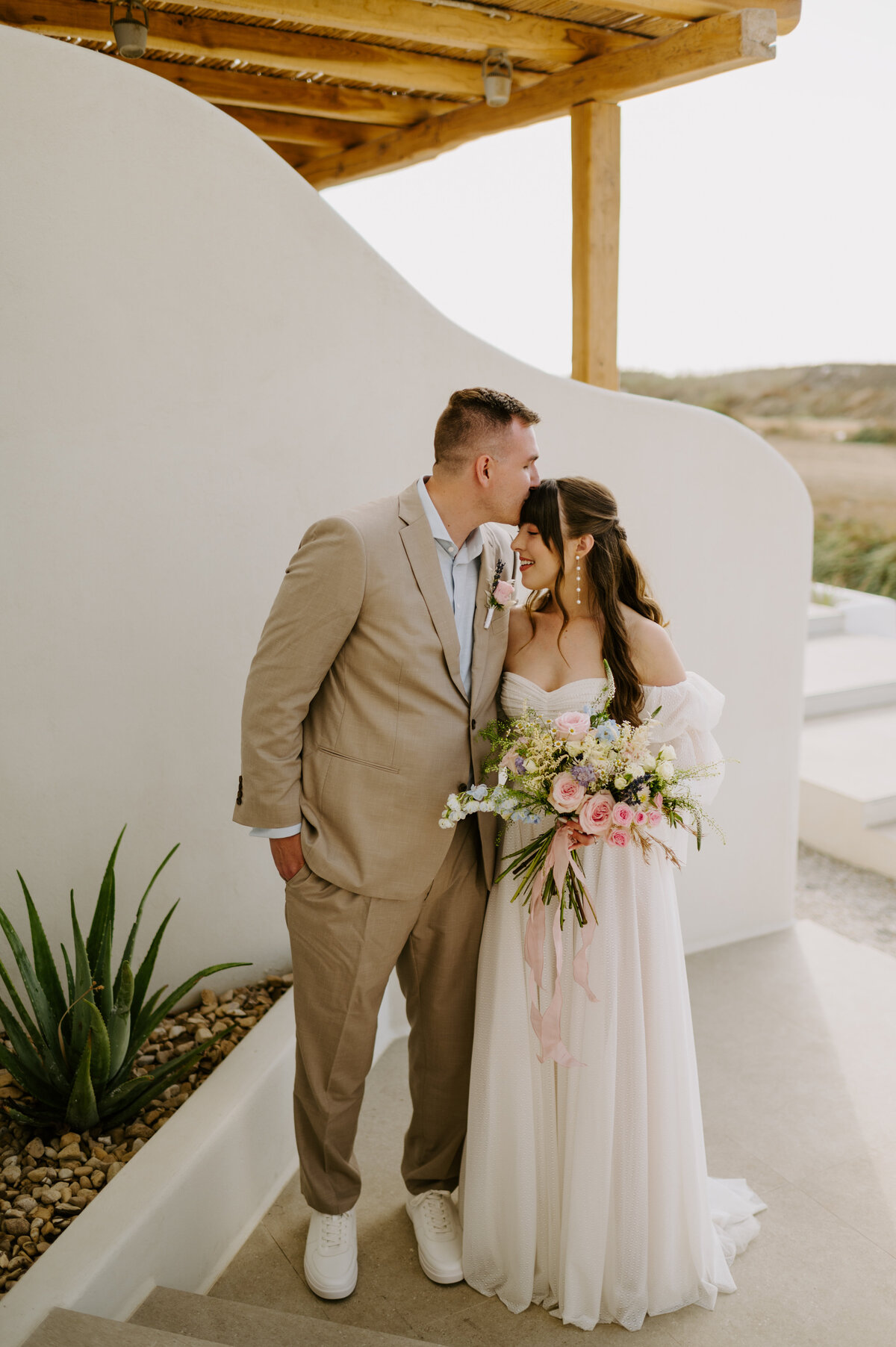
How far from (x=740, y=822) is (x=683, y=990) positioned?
1903 millimetres

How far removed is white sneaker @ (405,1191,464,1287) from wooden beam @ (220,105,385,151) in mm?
5061

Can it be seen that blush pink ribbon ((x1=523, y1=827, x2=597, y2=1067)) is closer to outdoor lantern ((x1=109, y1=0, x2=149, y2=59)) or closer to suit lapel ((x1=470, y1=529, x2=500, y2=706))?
suit lapel ((x1=470, y1=529, x2=500, y2=706))

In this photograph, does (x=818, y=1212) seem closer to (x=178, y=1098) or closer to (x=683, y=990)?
(x=683, y=990)

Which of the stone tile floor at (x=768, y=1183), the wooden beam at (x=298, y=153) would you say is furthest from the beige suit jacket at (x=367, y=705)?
the wooden beam at (x=298, y=153)

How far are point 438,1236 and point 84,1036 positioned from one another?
101cm

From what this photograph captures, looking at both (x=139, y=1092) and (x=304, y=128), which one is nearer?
(x=139, y=1092)

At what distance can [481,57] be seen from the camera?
444 centimetres

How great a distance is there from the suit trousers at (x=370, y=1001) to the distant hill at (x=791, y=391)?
16681 mm

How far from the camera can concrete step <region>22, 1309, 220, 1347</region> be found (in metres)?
1.75

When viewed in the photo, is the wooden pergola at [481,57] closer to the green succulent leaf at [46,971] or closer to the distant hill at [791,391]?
the green succulent leaf at [46,971]

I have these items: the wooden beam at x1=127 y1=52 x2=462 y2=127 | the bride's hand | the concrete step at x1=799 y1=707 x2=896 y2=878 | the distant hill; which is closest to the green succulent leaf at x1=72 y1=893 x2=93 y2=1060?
the bride's hand

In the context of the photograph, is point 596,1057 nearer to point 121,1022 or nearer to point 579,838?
point 579,838

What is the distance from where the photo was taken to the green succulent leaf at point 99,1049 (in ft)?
7.62

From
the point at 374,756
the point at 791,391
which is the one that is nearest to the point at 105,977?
the point at 374,756
